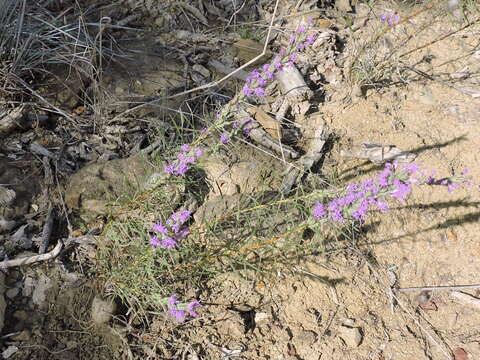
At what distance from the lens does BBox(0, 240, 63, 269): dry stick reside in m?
2.63

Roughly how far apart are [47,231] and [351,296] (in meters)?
2.18

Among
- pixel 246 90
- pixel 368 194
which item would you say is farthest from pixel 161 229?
pixel 368 194

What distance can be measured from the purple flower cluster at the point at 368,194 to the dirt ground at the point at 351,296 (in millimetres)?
826

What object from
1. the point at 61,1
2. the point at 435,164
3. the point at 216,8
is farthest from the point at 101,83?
the point at 435,164

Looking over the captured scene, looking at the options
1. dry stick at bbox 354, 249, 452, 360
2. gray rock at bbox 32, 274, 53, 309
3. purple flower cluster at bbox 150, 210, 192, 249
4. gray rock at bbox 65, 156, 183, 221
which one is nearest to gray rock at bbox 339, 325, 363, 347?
dry stick at bbox 354, 249, 452, 360

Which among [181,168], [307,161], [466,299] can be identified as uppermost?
[181,168]

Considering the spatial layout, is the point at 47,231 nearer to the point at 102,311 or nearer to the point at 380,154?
the point at 102,311

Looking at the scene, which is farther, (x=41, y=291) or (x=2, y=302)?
(x=41, y=291)

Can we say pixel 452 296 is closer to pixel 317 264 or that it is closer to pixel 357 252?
pixel 357 252

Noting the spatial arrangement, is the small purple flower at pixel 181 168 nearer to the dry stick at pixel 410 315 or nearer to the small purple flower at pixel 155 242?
the small purple flower at pixel 155 242

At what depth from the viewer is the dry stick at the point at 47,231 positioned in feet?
9.05

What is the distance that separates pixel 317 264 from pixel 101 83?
247 cm

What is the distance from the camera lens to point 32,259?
270 centimetres

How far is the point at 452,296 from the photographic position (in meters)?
2.98
